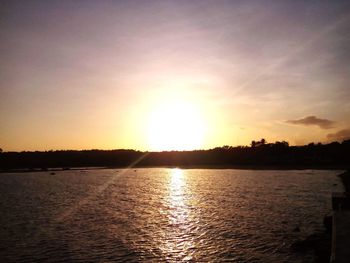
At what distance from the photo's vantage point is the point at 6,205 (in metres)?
64.2

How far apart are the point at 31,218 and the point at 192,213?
22.7 metres

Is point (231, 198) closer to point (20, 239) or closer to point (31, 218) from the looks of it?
point (31, 218)

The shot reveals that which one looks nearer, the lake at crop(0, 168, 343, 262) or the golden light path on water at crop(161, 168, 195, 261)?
the lake at crop(0, 168, 343, 262)

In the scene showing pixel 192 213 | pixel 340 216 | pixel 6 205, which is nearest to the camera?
pixel 340 216

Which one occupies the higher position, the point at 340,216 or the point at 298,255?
the point at 340,216

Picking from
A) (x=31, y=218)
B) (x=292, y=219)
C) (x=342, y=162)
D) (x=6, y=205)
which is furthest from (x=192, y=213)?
(x=342, y=162)

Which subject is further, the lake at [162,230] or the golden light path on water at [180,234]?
the golden light path on water at [180,234]

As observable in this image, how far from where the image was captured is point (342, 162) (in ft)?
557

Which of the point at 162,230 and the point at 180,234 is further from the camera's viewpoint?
the point at 162,230

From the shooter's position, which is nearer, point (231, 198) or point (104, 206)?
point (104, 206)

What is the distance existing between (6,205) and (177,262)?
4772 centimetres

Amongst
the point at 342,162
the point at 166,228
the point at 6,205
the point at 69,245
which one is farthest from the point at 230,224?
the point at 342,162

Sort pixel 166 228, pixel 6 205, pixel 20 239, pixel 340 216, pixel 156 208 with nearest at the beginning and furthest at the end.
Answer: pixel 340 216 < pixel 20 239 < pixel 166 228 < pixel 156 208 < pixel 6 205

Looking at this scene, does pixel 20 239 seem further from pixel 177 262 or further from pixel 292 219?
pixel 292 219
